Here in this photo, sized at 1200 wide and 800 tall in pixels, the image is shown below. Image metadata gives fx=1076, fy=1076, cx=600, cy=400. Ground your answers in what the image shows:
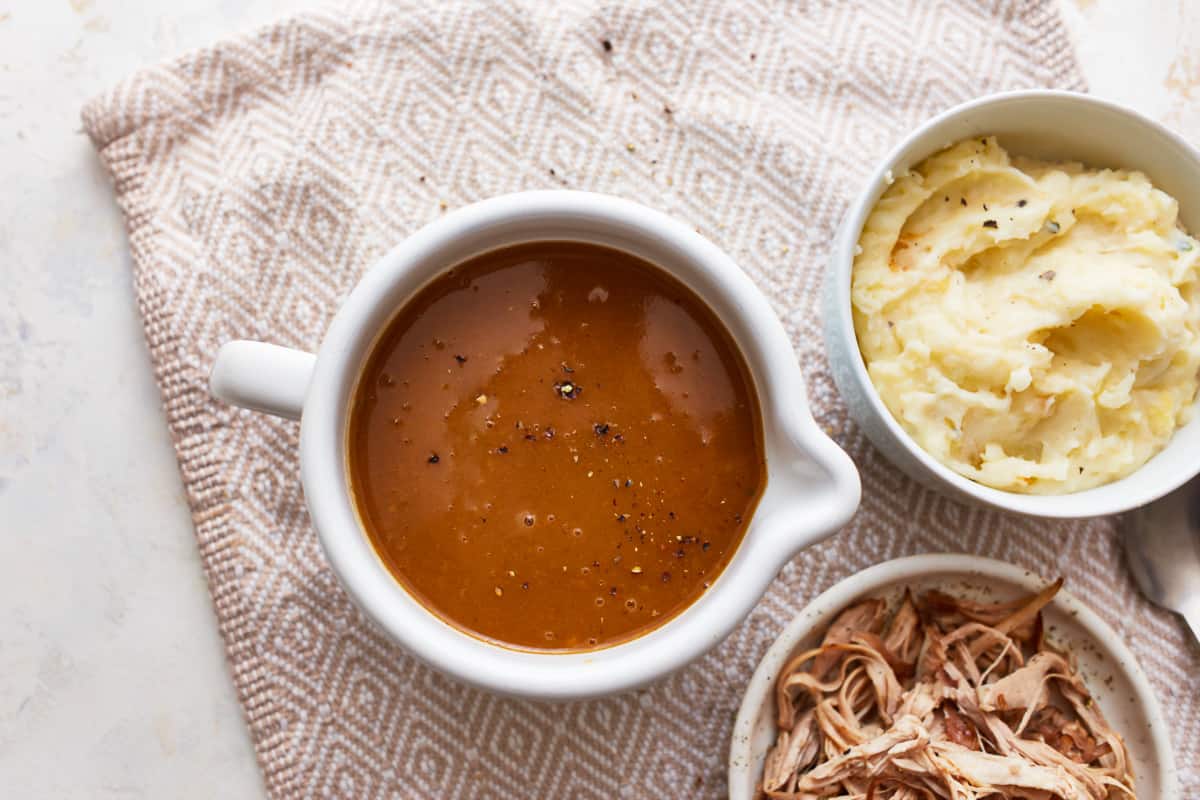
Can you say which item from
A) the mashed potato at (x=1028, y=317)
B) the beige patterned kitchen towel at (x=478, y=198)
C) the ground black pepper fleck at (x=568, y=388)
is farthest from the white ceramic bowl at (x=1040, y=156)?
the ground black pepper fleck at (x=568, y=388)

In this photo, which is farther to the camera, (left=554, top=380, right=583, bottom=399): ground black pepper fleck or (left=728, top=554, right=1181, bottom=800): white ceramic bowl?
(left=728, top=554, right=1181, bottom=800): white ceramic bowl

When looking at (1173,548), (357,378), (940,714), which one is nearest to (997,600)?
(940,714)

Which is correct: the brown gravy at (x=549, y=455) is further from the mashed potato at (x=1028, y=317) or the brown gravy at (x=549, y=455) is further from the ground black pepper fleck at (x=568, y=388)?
the mashed potato at (x=1028, y=317)

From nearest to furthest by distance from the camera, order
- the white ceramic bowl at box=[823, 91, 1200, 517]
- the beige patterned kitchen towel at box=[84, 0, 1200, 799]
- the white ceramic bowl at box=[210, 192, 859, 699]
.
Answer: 1. the white ceramic bowl at box=[210, 192, 859, 699]
2. the white ceramic bowl at box=[823, 91, 1200, 517]
3. the beige patterned kitchen towel at box=[84, 0, 1200, 799]

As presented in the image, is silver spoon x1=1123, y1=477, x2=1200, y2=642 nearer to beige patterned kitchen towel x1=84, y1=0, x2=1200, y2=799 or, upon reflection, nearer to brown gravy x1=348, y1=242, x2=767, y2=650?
beige patterned kitchen towel x1=84, y1=0, x2=1200, y2=799

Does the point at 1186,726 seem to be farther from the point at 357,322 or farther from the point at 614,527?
the point at 357,322

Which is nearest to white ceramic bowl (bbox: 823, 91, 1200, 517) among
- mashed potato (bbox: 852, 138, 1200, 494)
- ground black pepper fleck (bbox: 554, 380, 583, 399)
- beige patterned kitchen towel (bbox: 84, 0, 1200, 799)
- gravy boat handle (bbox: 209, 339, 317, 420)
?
mashed potato (bbox: 852, 138, 1200, 494)

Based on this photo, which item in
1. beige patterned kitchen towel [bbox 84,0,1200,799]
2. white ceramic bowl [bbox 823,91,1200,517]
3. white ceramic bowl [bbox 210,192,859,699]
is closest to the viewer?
white ceramic bowl [bbox 210,192,859,699]
